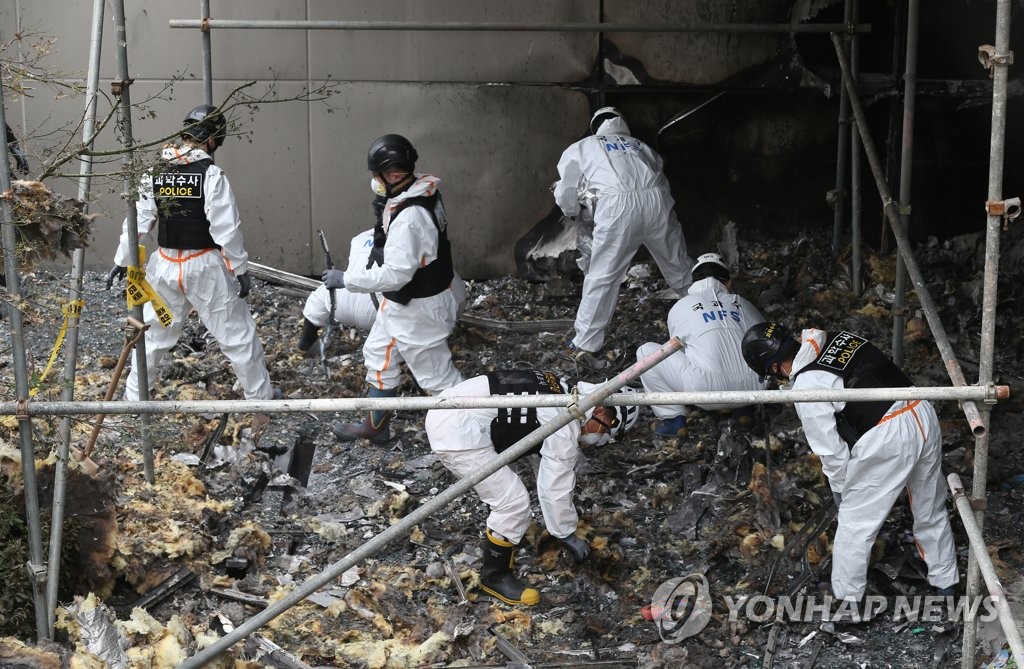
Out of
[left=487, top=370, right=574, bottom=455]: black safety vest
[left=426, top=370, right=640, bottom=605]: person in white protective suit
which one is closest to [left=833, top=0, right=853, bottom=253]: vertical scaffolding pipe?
[left=426, top=370, right=640, bottom=605]: person in white protective suit

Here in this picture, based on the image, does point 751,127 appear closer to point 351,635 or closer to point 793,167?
point 793,167

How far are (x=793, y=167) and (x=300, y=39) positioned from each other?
12.5ft

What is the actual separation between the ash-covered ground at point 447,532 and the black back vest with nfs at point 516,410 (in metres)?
0.73

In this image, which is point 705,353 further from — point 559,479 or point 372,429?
point 372,429

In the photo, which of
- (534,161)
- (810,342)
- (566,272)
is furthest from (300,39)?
(810,342)

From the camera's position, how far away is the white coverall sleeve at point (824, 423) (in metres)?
4.83

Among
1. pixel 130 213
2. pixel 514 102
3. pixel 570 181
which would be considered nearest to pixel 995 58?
pixel 130 213

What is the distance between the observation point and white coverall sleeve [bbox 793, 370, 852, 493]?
4.83m

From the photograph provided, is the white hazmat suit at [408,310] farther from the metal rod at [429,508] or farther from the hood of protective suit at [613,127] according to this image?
the metal rod at [429,508]

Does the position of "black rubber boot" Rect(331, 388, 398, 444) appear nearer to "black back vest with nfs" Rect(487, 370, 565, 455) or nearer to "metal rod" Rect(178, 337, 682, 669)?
"black back vest with nfs" Rect(487, 370, 565, 455)

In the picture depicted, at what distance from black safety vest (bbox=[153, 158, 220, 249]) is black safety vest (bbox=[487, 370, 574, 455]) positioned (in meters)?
2.26

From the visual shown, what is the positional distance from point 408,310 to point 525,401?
8.67 ft

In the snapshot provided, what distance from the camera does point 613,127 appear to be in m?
7.63

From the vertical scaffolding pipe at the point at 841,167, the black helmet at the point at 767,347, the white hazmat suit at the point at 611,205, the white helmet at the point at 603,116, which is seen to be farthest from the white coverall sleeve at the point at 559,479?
the vertical scaffolding pipe at the point at 841,167
